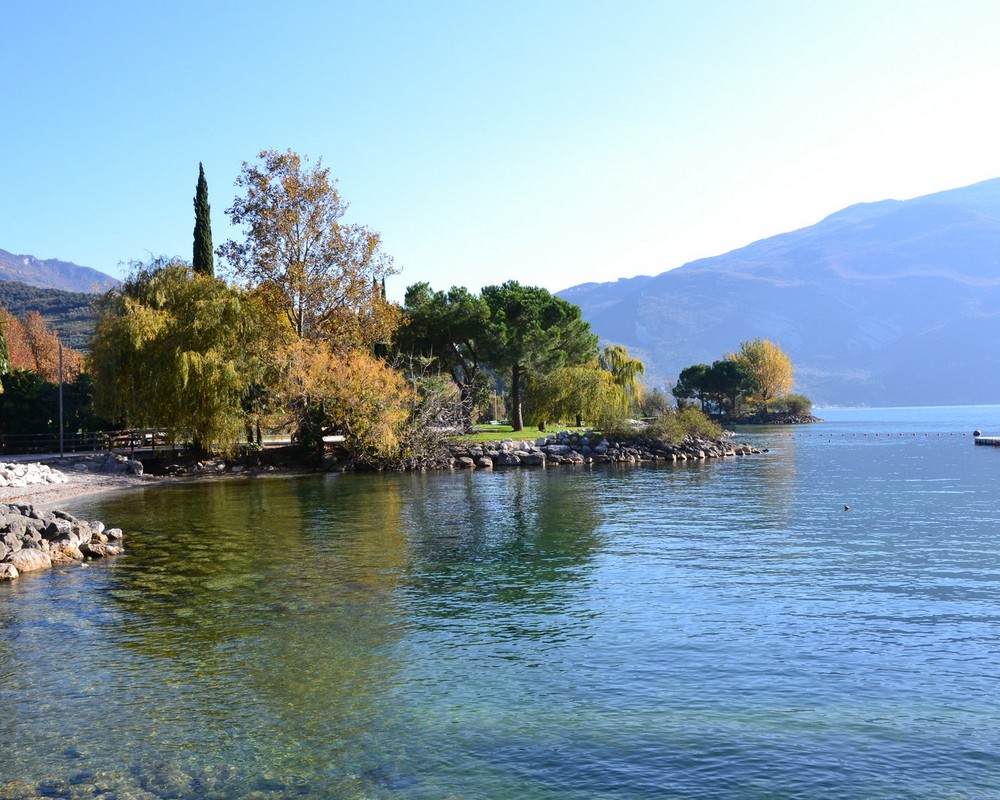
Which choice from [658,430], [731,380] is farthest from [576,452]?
[731,380]

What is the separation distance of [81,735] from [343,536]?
14.5 m

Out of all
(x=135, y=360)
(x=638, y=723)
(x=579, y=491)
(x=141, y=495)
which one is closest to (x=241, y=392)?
(x=135, y=360)

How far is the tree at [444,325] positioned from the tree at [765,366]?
264 ft

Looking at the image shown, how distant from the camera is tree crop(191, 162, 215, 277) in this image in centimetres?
5450

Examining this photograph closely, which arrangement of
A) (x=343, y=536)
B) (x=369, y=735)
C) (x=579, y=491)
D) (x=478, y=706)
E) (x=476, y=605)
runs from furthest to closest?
1. (x=579, y=491)
2. (x=343, y=536)
3. (x=476, y=605)
4. (x=478, y=706)
5. (x=369, y=735)

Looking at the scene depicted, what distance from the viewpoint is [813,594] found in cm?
1622

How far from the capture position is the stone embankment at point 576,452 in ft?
171

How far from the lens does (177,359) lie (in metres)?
40.7

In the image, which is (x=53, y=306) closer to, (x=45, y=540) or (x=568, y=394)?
(x=568, y=394)

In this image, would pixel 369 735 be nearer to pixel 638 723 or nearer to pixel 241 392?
pixel 638 723

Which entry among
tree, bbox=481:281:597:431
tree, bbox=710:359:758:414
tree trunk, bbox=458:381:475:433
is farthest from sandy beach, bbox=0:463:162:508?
tree, bbox=710:359:758:414

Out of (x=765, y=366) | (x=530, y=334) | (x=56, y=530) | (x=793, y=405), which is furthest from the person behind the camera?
(x=793, y=405)

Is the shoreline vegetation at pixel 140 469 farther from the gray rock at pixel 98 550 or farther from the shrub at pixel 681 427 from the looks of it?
the shrub at pixel 681 427

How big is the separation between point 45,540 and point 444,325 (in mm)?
40967
